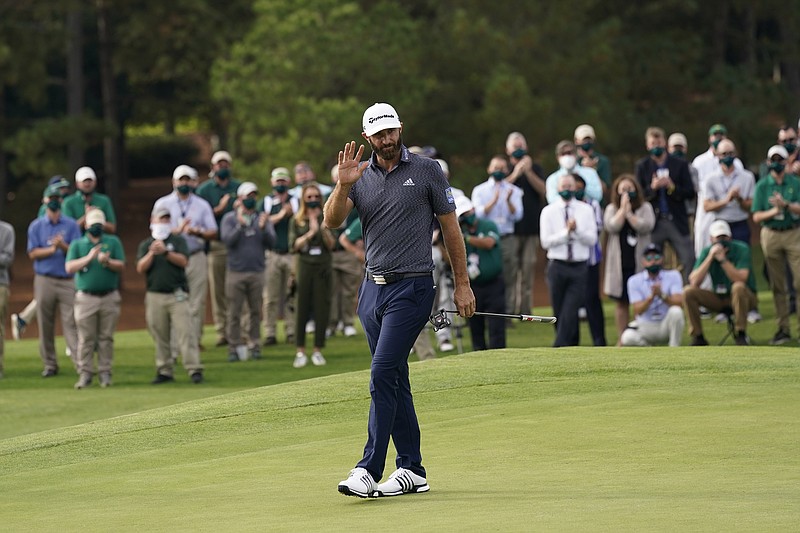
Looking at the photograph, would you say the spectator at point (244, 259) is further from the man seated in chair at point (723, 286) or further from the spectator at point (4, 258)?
the man seated in chair at point (723, 286)

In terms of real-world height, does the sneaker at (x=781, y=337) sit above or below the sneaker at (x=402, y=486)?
below

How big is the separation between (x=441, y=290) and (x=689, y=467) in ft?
31.1

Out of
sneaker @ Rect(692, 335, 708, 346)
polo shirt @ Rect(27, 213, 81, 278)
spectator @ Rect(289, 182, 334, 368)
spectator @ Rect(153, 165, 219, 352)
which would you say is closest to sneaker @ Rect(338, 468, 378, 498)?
sneaker @ Rect(692, 335, 708, 346)

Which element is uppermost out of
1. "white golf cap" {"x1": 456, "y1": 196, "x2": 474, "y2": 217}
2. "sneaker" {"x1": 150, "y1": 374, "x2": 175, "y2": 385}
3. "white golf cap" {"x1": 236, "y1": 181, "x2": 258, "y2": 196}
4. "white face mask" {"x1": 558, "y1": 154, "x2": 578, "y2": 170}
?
"white face mask" {"x1": 558, "y1": 154, "x2": 578, "y2": 170}

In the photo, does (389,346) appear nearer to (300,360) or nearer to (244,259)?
(300,360)

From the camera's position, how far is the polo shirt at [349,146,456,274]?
27.0 feet

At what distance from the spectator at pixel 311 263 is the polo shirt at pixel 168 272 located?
56.2 inches

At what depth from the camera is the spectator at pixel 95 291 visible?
54.4 feet

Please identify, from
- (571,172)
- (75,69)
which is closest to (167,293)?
(571,172)

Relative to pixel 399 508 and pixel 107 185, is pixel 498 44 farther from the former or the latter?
pixel 399 508

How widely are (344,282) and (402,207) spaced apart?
1222 cm

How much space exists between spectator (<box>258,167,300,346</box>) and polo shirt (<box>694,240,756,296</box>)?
5.16 m

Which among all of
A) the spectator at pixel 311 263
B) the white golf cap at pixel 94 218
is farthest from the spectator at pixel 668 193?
the white golf cap at pixel 94 218

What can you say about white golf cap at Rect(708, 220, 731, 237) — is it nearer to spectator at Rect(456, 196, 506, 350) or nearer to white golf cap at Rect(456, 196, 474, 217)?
spectator at Rect(456, 196, 506, 350)
